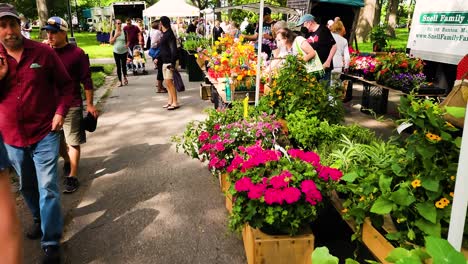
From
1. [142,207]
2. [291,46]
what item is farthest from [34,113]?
[291,46]

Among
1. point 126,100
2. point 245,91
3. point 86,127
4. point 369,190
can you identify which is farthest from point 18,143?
point 126,100

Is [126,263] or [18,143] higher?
[18,143]

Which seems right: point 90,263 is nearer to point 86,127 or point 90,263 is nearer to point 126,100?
point 86,127

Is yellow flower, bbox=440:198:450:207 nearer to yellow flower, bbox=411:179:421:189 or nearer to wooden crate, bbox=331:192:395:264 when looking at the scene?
yellow flower, bbox=411:179:421:189

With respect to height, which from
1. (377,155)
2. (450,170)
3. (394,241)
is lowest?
(394,241)

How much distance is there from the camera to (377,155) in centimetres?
342

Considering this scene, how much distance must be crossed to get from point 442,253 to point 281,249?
1.79 metres

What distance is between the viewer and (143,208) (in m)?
4.45

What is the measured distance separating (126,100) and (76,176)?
17.8ft

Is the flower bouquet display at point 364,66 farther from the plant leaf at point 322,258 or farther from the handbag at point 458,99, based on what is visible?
the plant leaf at point 322,258

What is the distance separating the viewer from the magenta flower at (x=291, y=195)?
9.05 ft

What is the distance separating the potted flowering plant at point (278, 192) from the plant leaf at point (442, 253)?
149cm

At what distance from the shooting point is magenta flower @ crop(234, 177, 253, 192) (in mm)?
2895

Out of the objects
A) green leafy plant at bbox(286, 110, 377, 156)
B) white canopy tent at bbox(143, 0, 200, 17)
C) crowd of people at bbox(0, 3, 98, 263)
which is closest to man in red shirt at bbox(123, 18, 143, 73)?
white canopy tent at bbox(143, 0, 200, 17)
